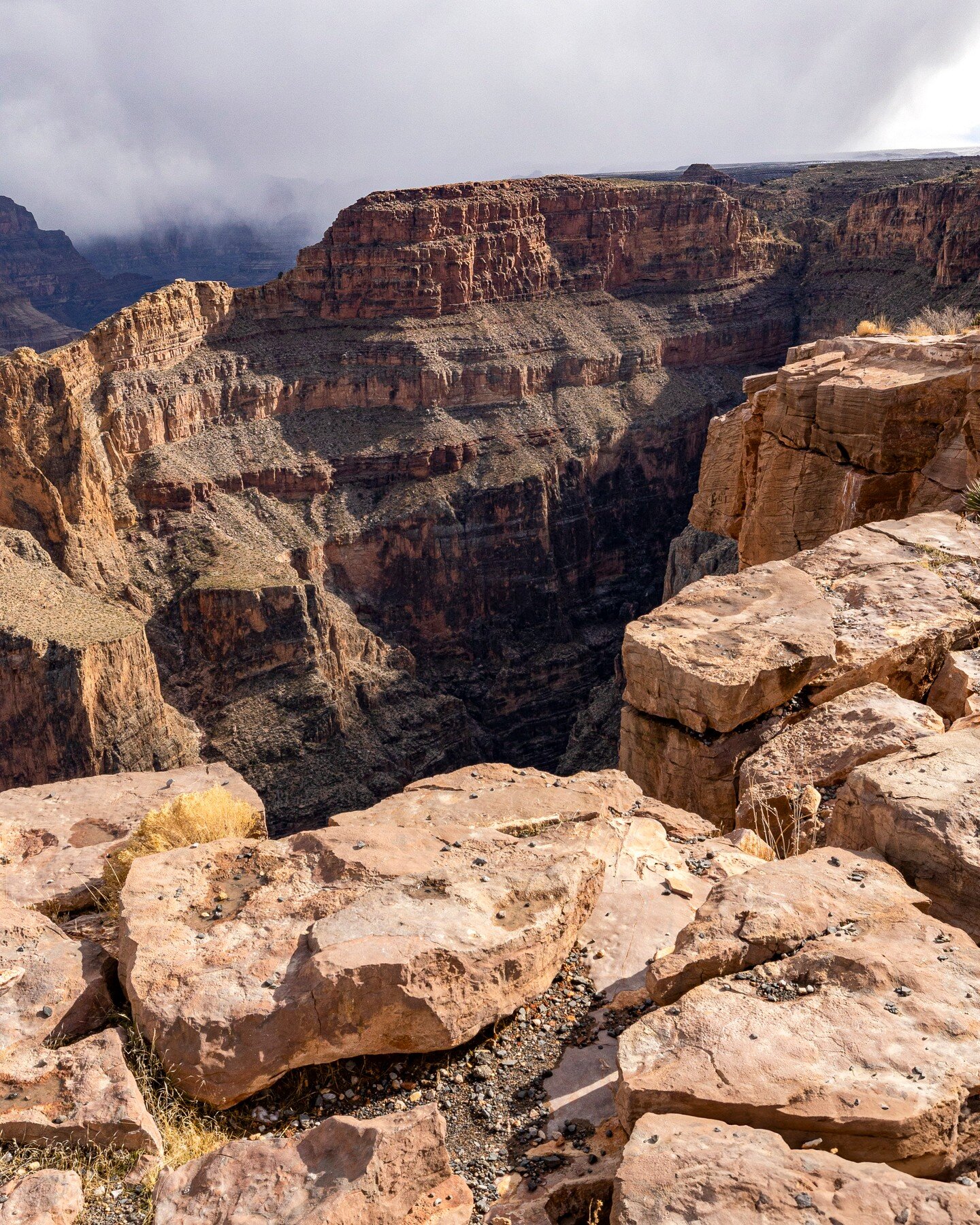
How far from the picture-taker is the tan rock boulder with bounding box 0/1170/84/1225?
5.60 meters

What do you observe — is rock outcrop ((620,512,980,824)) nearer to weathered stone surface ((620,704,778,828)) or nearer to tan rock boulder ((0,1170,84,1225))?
weathered stone surface ((620,704,778,828))

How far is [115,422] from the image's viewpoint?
5169 cm

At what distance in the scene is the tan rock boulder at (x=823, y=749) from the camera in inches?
372

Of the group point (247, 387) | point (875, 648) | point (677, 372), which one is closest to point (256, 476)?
point (247, 387)

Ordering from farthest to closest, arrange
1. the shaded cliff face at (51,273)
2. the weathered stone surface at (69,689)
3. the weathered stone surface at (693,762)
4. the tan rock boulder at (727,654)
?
the shaded cliff face at (51,273), the weathered stone surface at (69,689), the weathered stone surface at (693,762), the tan rock boulder at (727,654)

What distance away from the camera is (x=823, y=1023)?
575 cm

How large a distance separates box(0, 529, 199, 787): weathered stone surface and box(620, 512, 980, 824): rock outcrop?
32311 millimetres

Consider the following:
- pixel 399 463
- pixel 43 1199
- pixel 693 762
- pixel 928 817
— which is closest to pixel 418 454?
pixel 399 463

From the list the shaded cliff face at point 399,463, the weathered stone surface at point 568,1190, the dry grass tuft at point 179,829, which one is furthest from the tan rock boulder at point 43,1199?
the shaded cliff face at point 399,463

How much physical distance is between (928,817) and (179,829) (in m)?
6.45

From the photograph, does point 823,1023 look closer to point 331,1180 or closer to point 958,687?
point 331,1180

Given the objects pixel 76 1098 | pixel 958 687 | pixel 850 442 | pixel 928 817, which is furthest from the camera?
pixel 850 442

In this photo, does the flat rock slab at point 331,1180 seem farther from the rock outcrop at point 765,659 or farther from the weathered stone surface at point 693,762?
the weathered stone surface at point 693,762

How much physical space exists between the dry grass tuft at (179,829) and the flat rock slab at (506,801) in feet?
3.40
